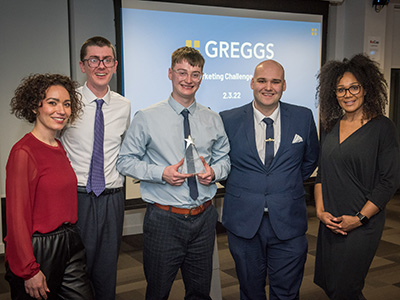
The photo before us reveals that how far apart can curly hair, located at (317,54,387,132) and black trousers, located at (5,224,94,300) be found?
1.58 metres

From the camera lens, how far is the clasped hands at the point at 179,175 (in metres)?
2.21

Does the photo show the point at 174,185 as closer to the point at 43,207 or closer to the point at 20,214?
the point at 43,207

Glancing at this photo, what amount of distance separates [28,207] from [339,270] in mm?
1655

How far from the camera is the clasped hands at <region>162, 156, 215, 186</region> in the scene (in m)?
2.21

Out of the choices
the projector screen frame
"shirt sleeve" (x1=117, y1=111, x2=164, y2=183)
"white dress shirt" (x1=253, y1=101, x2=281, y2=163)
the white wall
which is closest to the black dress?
"white dress shirt" (x1=253, y1=101, x2=281, y2=163)

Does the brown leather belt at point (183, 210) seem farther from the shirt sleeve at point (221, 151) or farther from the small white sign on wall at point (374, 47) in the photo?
the small white sign on wall at point (374, 47)

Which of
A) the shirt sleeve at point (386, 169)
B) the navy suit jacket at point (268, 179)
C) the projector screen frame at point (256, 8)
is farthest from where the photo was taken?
the projector screen frame at point (256, 8)

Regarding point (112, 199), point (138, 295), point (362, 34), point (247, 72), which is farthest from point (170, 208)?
point (362, 34)

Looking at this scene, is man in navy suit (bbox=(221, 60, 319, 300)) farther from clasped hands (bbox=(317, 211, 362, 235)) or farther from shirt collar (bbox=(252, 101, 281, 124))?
clasped hands (bbox=(317, 211, 362, 235))

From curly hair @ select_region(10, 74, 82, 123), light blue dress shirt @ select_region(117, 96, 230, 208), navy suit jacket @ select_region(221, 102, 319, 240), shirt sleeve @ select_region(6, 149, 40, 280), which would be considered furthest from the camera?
navy suit jacket @ select_region(221, 102, 319, 240)

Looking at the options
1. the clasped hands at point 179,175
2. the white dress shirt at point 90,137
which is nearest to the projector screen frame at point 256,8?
the white dress shirt at point 90,137

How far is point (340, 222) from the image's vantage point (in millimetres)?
2291

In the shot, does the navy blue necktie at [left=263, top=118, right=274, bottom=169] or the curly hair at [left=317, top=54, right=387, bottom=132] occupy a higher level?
the curly hair at [left=317, top=54, right=387, bottom=132]

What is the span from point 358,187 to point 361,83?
0.57 metres
